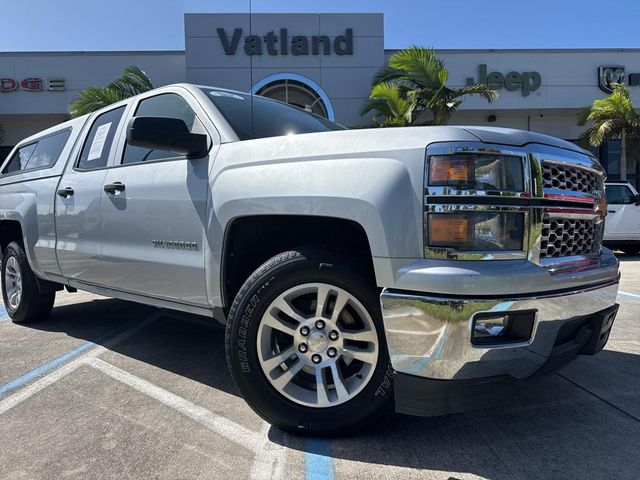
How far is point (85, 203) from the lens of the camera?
381cm

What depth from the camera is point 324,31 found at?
17.8 metres

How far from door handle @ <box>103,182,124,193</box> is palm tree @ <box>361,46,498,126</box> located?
492 inches

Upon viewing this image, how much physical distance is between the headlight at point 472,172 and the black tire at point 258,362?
0.61m

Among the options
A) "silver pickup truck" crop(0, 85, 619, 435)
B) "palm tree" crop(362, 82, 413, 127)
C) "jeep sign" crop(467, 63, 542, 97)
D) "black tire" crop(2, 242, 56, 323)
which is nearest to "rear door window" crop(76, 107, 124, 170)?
"silver pickup truck" crop(0, 85, 619, 435)

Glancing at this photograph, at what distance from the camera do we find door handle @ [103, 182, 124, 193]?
340cm

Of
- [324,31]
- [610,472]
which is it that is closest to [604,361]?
[610,472]

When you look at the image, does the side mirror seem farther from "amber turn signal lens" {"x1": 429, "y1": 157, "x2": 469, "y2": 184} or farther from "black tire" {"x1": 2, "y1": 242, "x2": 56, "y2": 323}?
"black tire" {"x1": 2, "y1": 242, "x2": 56, "y2": 323}

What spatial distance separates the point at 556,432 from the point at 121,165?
333 cm

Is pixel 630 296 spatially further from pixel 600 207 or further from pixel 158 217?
pixel 158 217

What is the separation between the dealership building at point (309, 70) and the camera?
17.6 m

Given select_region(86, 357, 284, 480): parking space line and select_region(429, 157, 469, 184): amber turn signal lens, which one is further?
select_region(86, 357, 284, 480): parking space line

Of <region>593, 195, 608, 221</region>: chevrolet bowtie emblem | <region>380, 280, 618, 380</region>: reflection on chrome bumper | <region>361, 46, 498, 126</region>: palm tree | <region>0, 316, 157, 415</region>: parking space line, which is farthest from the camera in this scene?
<region>361, 46, 498, 126</region>: palm tree

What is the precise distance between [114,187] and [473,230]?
2.59 meters

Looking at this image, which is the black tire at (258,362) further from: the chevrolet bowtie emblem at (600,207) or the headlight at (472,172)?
the chevrolet bowtie emblem at (600,207)
